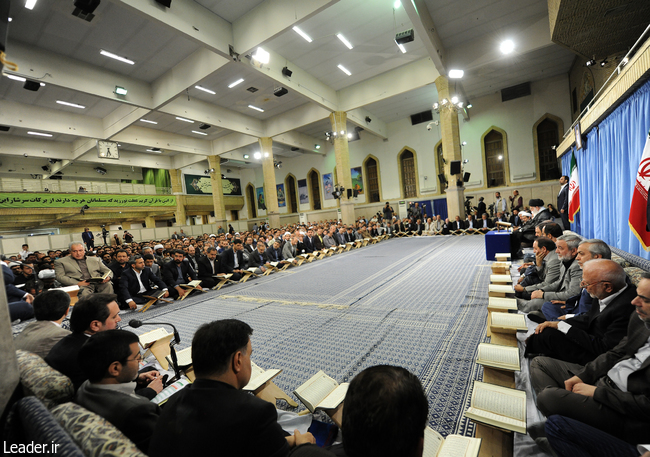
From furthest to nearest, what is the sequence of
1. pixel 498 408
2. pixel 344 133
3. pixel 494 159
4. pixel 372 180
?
1. pixel 372 180
2. pixel 494 159
3. pixel 344 133
4. pixel 498 408

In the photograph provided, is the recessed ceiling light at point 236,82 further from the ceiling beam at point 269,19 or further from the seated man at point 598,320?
the seated man at point 598,320

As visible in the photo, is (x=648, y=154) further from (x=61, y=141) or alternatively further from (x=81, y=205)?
(x=81, y=205)

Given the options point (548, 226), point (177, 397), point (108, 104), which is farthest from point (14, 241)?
point (548, 226)

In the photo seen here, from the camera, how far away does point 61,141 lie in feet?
44.5

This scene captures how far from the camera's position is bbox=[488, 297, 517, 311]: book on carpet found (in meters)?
2.52

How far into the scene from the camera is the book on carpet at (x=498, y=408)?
4.24ft

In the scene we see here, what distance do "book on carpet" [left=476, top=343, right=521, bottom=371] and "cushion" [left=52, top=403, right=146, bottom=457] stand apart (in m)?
1.80

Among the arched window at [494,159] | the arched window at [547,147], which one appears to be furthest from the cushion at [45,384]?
the arched window at [494,159]

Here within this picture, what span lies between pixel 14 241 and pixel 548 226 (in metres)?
18.5

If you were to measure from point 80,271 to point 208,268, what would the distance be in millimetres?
1978

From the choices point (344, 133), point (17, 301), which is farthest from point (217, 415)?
point (344, 133)

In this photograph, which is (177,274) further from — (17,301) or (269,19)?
(269,19)

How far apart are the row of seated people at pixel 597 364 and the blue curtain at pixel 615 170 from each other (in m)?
1.61

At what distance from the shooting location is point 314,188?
833 inches
